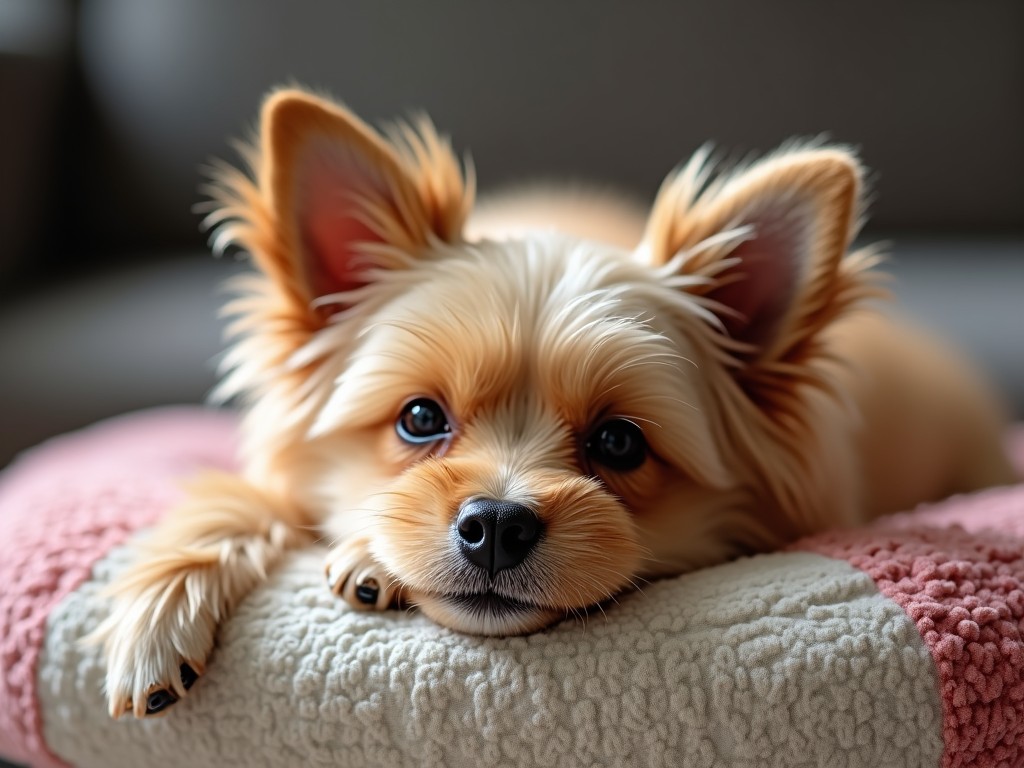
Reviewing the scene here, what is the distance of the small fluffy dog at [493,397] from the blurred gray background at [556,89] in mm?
1691

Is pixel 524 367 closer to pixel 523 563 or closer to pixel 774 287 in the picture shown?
pixel 523 563

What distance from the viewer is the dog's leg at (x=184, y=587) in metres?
1.22

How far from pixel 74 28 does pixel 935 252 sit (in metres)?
3.02

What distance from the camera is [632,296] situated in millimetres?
1439

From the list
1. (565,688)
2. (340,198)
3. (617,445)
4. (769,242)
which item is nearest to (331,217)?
(340,198)

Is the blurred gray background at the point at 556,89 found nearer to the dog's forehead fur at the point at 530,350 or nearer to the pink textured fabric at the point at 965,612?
the dog's forehead fur at the point at 530,350

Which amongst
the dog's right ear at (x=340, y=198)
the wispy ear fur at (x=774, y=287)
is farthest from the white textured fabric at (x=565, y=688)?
the dog's right ear at (x=340, y=198)

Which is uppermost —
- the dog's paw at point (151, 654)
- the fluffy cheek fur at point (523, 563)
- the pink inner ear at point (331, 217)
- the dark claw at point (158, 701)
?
the pink inner ear at point (331, 217)

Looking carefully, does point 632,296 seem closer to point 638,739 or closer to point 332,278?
point 332,278

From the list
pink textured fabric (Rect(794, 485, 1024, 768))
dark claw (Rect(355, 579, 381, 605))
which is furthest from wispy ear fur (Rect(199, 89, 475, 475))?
pink textured fabric (Rect(794, 485, 1024, 768))

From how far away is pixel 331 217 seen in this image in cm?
158

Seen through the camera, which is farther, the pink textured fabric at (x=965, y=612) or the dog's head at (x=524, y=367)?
the dog's head at (x=524, y=367)

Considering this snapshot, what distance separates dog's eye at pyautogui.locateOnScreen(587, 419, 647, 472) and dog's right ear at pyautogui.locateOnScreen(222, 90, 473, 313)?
0.43 m

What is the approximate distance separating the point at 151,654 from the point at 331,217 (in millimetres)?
731
